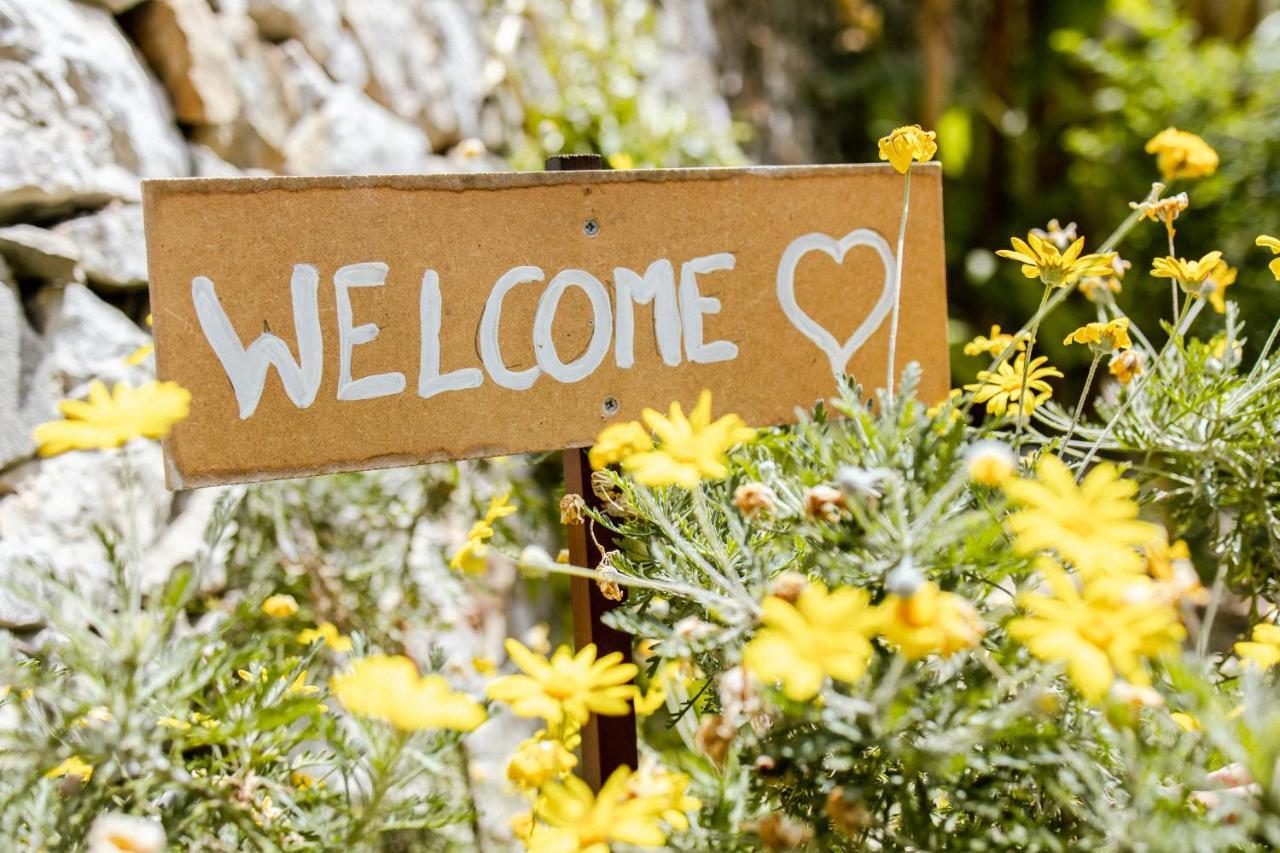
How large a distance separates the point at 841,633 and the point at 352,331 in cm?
46

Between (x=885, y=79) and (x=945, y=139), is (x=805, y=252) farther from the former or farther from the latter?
(x=945, y=139)

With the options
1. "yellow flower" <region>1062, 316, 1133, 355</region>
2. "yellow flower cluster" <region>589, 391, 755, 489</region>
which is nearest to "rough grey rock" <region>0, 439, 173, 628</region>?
"yellow flower cluster" <region>589, 391, 755, 489</region>

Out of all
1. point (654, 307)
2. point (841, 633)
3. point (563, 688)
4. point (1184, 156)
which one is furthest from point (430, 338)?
point (1184, 156)

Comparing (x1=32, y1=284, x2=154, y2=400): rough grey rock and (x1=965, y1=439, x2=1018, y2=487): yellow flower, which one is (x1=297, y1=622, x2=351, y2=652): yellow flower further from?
(x1=965, y1=439, x2=1018, y2=487): yellow flower

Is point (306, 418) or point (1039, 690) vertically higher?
point (306, 418)

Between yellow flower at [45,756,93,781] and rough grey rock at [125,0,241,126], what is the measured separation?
87 centimetres

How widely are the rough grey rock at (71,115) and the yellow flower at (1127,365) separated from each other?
106cm

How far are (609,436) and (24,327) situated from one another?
707 millimetres

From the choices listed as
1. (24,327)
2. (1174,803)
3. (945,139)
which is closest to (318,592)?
(24,327)

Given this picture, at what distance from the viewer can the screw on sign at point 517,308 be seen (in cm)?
68

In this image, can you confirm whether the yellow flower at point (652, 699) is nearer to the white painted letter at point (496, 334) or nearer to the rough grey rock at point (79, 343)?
the white painted letter at point (496, 334)

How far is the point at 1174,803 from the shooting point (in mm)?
495

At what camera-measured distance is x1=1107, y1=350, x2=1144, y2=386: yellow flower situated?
0.74m

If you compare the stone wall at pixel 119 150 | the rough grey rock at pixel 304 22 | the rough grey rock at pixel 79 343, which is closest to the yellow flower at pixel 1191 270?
the stone wall at pixel 119 150
